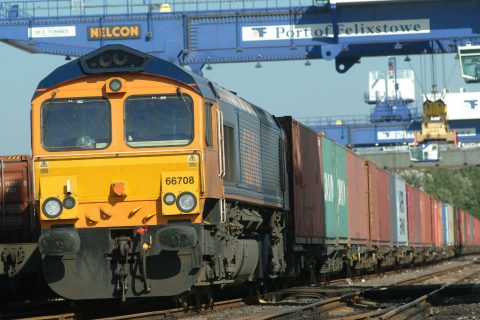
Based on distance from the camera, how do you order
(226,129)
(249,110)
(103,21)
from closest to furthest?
(226,129), (249,110), (103,21)

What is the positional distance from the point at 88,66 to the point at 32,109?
0.89m

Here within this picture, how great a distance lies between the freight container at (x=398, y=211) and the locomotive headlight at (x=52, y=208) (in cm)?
2141

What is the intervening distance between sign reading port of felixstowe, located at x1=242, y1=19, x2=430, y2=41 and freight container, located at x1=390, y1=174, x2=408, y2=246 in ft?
34.7

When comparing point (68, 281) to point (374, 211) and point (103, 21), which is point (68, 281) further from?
point (374, 211)

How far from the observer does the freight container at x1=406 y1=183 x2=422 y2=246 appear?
3922 centimetres

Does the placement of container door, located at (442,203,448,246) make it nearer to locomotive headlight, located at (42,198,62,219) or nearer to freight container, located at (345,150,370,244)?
freight container, located at (345,150,370,244)

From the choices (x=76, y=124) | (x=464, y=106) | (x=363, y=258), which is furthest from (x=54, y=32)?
(x=464, y=106)

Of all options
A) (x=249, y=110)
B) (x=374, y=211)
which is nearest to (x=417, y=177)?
(x=374, y=211)

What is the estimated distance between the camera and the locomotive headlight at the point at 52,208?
14188mm

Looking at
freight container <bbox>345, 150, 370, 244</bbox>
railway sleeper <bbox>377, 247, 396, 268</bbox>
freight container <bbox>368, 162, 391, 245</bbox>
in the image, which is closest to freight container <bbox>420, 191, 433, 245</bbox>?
railway sleeper <bbox>377, 247, 396, 268</bbox>

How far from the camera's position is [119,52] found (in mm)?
14844

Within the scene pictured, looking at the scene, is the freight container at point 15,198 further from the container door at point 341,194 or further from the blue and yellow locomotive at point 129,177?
the container door at point 341,194

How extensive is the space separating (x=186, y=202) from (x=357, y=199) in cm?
1507

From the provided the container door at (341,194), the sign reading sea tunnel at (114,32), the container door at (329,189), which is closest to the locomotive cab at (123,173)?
the container door at (329,189)
